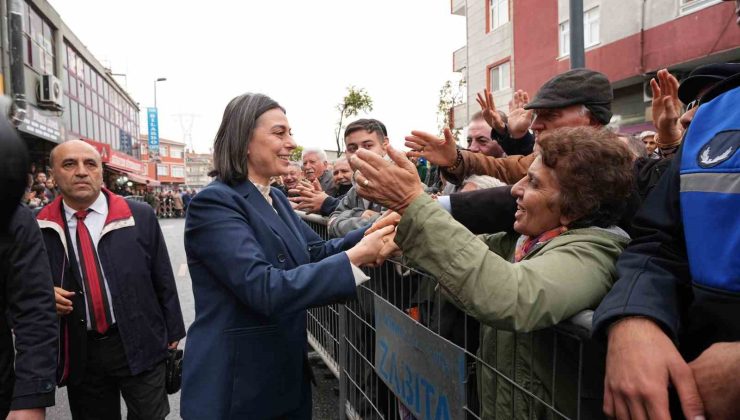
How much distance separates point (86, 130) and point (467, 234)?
108 feet

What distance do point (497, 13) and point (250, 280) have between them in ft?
66.5

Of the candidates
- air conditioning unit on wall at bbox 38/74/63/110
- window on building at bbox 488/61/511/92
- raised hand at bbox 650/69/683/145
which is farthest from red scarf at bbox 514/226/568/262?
air conditioning unit on wall at bbox 38/74/63/110

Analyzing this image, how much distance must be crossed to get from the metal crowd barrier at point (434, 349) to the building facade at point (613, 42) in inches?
427

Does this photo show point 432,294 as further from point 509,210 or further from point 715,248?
point 715,248

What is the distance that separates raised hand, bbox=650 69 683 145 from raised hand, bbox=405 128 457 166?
1.17 meters

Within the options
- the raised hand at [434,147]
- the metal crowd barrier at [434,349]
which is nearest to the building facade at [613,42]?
the raised hand at [434,147]

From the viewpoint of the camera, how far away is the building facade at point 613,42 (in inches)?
425

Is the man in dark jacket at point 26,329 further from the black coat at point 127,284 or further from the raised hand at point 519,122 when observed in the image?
the raised hand at point 519,122

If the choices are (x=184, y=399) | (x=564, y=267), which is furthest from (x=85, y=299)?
(x=564, y=267)

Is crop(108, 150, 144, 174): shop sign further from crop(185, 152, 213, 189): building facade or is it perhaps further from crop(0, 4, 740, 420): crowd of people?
crop(185, 152, 213, 189): building facade

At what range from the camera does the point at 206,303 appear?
2012 mm

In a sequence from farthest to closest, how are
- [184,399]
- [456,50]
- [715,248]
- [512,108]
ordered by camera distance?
[456,50], [512,108], [184,399], [715,248]

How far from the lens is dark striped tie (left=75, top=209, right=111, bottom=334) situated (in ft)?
8.56

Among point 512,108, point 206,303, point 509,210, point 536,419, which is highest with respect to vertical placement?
point 512,108
